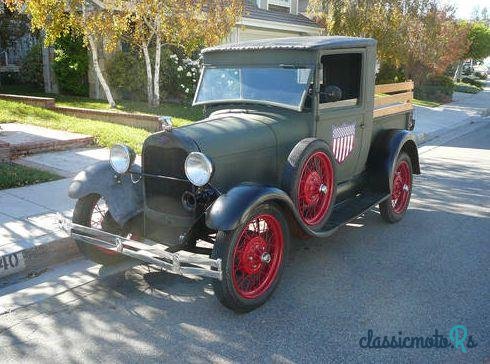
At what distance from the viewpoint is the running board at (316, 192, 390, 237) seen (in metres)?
4.27

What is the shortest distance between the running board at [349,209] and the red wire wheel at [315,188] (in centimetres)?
13

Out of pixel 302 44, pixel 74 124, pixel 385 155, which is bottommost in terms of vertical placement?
pixel 74 124

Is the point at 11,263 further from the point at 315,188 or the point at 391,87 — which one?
the point at 391,87

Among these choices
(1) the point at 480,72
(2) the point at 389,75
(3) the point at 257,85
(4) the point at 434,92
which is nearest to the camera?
(3) the point at 257,85

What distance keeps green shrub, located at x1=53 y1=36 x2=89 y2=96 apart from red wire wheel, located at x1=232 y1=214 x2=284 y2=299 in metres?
11.8

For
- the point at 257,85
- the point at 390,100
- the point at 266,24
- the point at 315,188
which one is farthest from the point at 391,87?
the point at 266,24

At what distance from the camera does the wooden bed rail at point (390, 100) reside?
540 centimetres

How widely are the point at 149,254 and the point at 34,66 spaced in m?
14.0

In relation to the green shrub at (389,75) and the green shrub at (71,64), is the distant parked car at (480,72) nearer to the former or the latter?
the green shrub at (389,75)

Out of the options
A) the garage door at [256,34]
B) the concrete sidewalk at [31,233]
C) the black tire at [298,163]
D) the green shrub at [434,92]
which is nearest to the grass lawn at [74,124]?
the concrete sidewalk at [31,233]

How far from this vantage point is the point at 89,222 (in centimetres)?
405

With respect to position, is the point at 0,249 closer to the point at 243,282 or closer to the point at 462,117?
the point at 243,282

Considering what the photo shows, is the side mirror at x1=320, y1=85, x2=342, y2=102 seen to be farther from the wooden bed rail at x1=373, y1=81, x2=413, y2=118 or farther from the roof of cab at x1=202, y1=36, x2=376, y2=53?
the wooden bed rail at x1=373, y1=81, x2=413, y2=118

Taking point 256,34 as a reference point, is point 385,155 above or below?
below
